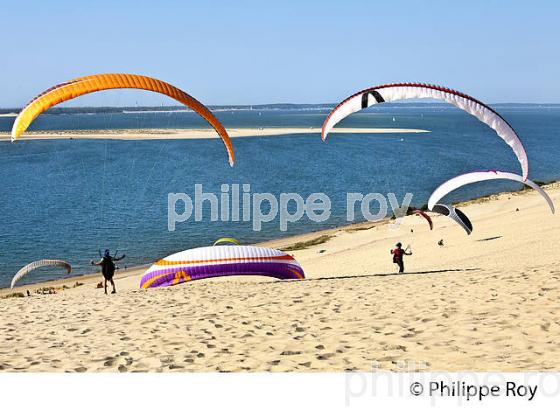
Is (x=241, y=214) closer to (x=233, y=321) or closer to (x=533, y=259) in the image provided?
(x=533, y=259)

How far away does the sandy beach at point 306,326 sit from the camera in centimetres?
789

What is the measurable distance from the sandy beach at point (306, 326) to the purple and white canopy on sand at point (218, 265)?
1.34 ft

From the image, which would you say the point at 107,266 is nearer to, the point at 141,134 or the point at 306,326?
the point at 306,326

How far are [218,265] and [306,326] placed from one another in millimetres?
5482

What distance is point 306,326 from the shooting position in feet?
32.2

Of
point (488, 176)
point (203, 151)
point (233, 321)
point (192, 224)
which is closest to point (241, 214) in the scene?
point (192, 224)

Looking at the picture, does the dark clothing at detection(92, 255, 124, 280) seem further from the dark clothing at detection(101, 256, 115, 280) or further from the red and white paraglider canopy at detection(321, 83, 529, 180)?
the red and white paraglider canopy at detection(321, 83, 529, 180)

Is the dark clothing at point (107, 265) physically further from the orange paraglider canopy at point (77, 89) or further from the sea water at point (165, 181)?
the sea water at point (165, 181)

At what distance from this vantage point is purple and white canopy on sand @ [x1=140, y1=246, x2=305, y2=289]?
588 inches

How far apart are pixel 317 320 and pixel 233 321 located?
1.53 m

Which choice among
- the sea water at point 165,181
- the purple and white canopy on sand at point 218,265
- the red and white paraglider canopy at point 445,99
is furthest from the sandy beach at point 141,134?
the red and white paraglider canopy at point 445,99

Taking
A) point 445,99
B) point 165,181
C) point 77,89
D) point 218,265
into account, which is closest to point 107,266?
point 218,265

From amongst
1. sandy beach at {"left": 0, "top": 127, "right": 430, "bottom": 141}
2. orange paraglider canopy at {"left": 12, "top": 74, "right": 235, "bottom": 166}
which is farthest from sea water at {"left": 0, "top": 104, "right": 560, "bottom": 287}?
orange paraglider canopy at {"left": 12, "top": 74, "right": 235, "bottom": 166}

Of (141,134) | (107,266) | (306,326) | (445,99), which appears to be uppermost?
(141,134)
